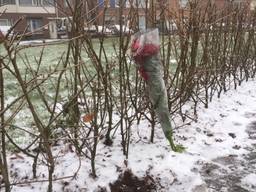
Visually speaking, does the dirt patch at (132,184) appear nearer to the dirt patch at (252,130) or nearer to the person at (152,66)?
the person at (152,66)

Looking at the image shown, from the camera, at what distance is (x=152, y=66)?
3.64m

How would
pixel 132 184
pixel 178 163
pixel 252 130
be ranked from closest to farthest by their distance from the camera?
1. pixel 132 184
2. pixel 178 163
3. pixel 252 130

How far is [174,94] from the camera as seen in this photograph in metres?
4.62

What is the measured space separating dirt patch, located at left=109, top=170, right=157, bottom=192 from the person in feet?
2.08

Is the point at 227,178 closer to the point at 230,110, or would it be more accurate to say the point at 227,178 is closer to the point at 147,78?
the point at 147,78

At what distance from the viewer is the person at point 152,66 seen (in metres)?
3.49

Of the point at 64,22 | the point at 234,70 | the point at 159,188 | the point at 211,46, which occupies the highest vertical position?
the point at 64,22

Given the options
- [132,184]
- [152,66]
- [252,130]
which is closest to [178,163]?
[132,184]

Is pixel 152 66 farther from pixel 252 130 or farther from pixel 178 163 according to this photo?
pixel 252 130

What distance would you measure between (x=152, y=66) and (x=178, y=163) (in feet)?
3.39

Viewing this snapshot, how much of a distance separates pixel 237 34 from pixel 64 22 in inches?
160

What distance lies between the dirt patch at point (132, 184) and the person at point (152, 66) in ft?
2.08

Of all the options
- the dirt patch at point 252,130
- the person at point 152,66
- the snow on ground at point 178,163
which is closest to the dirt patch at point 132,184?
the snow on ground at point 178,163

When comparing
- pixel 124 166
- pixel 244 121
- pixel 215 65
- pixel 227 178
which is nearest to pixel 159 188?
pixel 124 166
